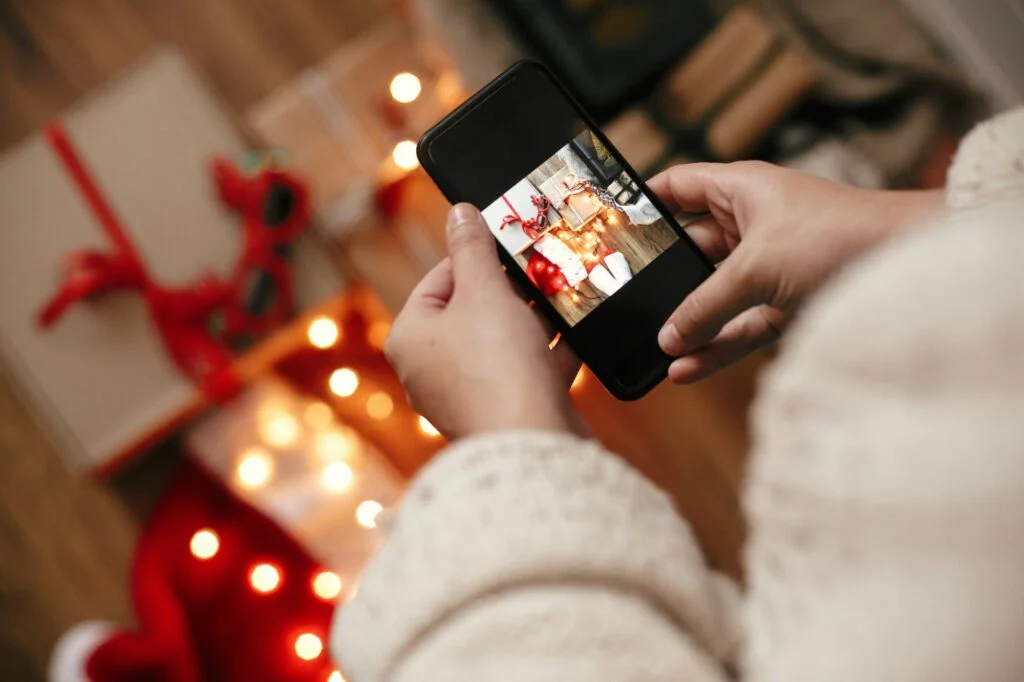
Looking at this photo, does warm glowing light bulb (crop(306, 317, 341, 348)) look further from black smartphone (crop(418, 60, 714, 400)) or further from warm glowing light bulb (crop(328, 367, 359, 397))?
black smartphone (crop(418, 60, 714, 400))

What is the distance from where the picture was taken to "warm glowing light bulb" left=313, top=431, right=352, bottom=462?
910 mm

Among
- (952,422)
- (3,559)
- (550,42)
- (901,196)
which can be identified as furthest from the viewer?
(3,559)

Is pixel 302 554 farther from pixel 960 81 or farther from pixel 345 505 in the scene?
pixel 960 81

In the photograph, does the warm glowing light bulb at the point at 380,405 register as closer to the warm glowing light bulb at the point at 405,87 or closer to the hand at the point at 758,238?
the warm glowing light bulb at the point at 405,87

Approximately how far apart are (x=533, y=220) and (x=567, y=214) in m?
0.02

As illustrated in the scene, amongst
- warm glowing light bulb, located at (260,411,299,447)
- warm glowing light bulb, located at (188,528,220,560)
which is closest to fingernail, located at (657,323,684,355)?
warm glowing light bulb, located at (260,411,299,447)

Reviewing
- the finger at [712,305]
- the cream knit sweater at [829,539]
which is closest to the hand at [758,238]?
the finger at [712,305]

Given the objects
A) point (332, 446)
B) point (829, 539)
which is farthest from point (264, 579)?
point (829, 539)

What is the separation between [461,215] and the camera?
521mm

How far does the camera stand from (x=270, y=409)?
2.97 feet

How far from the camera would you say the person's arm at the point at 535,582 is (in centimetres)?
28

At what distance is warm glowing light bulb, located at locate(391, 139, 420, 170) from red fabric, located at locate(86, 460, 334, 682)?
17.2 inches

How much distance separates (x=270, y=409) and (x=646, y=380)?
1.69ft

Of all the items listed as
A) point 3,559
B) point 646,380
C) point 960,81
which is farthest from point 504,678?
point 960,81
